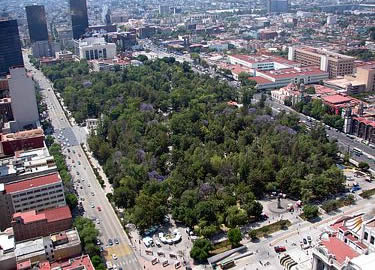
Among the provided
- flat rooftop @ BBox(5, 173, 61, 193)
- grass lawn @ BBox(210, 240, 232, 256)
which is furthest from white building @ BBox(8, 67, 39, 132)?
grass lawn @ BBox(210, 240, 232, 256)

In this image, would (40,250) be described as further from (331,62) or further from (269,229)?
(331,62)

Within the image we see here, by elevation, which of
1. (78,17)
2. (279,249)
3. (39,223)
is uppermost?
(78,17)

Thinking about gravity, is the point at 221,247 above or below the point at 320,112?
below

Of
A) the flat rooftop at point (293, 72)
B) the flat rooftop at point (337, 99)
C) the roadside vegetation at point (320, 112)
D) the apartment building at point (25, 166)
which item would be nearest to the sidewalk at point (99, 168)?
the apartment building at point (25, 166)

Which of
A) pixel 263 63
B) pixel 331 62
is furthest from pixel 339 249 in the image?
pixel 263 63

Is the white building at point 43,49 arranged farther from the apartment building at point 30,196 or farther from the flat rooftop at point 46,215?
the flat rooftop at point 46,215

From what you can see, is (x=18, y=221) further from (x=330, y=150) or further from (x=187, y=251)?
(x=330, y=150)

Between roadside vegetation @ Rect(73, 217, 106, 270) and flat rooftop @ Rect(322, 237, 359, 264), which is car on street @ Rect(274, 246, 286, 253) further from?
roadside vegetation @ Rect(73, 217, 106, 270)

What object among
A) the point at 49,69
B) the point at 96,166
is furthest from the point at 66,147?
the point at 49,69
